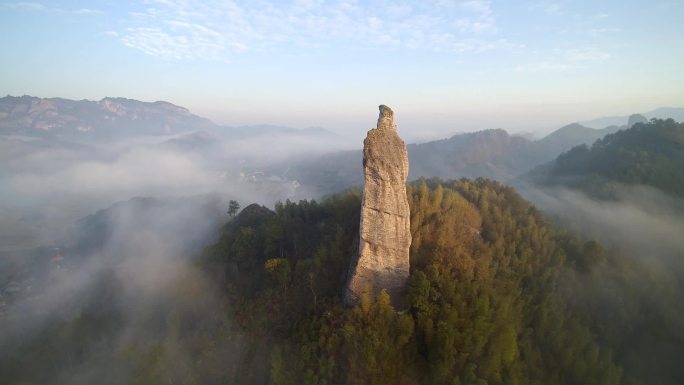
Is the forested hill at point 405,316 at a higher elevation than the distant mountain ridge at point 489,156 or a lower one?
lower

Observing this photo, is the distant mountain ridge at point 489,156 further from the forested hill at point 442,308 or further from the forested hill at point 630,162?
the forested hill at point 442,308

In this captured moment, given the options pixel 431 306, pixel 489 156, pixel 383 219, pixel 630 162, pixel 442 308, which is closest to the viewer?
pixel 442 308

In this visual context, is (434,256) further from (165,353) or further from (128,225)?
(128,225)

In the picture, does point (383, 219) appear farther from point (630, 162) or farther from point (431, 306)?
point (630, 162)

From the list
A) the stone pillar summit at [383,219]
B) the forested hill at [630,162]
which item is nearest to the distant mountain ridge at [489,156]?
the forested hill at [630,162]

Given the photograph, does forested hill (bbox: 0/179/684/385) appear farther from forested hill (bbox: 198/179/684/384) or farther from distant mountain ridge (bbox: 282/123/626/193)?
distant mountain ridge (bbox: 282/123/626/193)

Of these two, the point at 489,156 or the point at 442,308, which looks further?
the point at 489,156

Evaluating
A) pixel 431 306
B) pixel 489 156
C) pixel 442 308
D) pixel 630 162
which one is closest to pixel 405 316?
pixel 431 306
